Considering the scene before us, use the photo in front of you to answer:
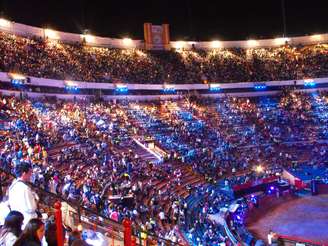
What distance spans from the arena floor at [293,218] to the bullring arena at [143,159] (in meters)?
0.07

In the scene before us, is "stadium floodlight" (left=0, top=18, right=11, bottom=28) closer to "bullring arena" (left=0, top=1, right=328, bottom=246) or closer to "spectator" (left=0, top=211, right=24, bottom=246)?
"bullring arena" (left=0, top=1, right=328, bottom=246)

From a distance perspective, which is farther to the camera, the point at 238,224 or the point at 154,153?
the point at 154,153

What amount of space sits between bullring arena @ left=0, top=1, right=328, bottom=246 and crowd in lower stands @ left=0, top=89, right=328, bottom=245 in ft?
0.32

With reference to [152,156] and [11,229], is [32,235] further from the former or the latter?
[152,156]

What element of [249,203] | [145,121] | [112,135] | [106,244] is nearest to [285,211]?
[249,203]

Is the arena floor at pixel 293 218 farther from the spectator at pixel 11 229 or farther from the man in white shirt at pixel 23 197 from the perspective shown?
the spectator at pixel 11 229

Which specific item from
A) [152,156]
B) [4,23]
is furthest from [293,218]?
[4,23]

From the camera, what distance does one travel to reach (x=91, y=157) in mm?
26641

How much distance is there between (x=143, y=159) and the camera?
3288 cm

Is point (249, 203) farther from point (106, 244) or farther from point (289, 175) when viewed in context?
point (106, 244)

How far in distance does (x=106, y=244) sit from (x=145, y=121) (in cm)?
3506

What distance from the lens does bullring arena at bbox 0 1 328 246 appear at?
61.2 feet

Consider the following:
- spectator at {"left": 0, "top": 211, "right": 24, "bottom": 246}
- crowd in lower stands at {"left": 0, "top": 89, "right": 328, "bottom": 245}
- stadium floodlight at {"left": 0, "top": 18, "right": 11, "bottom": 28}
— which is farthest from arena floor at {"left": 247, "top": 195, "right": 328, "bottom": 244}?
stadium floodlight at {"left": 0, "top": 18, "right": 11, "bottom": 28}

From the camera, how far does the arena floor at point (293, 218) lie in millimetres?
26047
